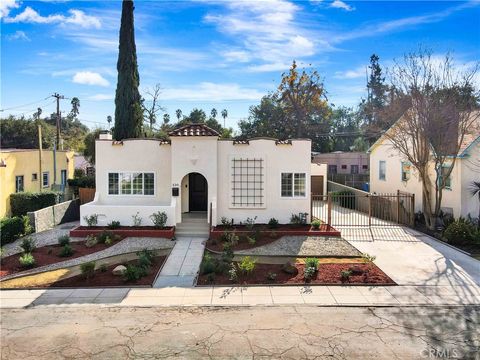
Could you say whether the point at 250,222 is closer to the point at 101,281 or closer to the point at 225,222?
the point at 225,222

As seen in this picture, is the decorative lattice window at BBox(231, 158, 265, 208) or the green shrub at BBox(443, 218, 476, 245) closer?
the green shrub at BBox(443, 218, 476, 245)

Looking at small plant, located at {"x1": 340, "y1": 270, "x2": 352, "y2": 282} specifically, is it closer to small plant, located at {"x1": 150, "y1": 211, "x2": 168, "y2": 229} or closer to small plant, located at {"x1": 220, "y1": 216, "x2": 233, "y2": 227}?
small plant, located at {"x1": 220, "y1": 216, "x2": 233, "y2": 227}

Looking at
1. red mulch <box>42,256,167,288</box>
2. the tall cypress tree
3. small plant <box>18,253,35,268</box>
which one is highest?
the tall cypress tree

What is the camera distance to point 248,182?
16734 mm

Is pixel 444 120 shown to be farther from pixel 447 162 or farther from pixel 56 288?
pixel 56 288

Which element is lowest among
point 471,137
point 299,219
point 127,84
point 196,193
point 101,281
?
point 101,281

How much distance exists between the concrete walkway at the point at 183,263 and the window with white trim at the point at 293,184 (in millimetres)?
4562

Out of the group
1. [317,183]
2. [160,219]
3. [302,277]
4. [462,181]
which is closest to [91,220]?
[160,219]

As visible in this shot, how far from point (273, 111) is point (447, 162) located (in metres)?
29.1

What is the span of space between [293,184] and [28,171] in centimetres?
1784

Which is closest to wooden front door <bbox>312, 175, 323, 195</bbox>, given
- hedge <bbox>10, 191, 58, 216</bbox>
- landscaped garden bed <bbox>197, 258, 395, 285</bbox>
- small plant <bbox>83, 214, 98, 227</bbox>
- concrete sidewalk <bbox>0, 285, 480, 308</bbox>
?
landscaped garden bed <bbox>197, 258, 395, 285</bbox>

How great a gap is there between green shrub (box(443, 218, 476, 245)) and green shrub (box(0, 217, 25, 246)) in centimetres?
1848

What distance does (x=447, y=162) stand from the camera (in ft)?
57.6

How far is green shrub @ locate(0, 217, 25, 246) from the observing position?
1488cm
